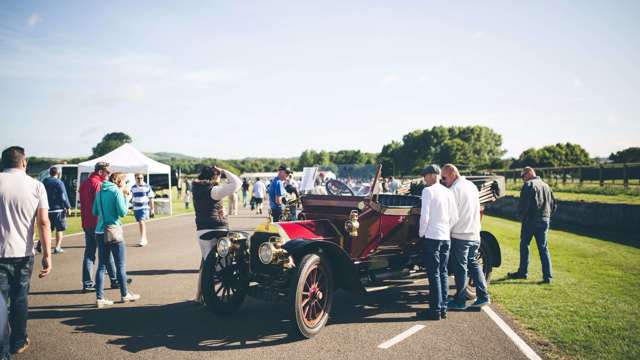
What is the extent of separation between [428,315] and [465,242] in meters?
1.12

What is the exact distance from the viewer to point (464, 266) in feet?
Result: 17.6

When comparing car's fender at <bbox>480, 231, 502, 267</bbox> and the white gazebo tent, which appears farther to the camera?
the white gazebo tent

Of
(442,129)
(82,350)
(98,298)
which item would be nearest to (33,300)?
(98,298)

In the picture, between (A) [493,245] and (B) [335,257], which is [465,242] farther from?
(B) [335,257]

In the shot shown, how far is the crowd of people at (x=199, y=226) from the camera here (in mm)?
3840

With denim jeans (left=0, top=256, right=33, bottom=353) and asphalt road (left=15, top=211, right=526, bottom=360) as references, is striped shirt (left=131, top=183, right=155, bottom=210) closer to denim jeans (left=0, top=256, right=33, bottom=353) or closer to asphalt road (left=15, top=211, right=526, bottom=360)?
asphalt road (left=15, top=211, right=526, bottom=360)

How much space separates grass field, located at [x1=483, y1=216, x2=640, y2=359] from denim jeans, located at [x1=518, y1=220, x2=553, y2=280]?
9.0 inches

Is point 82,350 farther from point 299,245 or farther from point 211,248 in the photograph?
point 299,245

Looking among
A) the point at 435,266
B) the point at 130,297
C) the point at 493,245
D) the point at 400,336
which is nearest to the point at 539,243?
the point at 493,245

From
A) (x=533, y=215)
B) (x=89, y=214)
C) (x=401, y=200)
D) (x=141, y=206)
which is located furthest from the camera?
(x=141, y=206)

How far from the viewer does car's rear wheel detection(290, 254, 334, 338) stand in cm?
Answer: 423

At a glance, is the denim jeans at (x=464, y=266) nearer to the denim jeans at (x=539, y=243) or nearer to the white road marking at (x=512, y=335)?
the white road marking at (x=512, y=335)

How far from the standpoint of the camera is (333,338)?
4.41m

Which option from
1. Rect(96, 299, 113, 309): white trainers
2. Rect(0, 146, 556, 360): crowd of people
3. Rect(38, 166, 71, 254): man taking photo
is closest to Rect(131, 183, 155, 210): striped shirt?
Rect(38, 166, 71, 254): man taking photo
